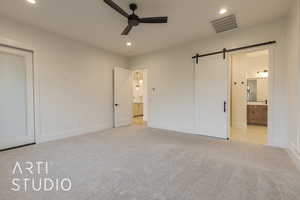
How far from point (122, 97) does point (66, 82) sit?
213cm

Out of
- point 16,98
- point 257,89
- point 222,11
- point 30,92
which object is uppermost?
point 222,11

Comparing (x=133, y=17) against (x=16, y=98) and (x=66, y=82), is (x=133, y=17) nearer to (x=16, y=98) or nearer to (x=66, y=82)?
(x=66, y=82)

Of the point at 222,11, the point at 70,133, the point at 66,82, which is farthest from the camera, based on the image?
the point at 70,133

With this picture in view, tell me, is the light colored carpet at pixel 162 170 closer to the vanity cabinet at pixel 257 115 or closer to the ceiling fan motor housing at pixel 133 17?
the ceiling fan motor housing at pixel 133 17

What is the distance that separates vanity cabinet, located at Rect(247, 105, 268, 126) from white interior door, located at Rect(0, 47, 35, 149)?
7.42 meters

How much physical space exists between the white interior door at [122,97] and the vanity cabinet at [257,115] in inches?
193

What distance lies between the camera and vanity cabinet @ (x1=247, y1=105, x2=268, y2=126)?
19.7 ft

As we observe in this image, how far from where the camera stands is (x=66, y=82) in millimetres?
4406

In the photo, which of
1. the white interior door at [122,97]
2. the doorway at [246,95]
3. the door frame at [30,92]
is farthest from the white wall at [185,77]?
the door frame at [30,92]

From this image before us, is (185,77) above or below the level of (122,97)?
above

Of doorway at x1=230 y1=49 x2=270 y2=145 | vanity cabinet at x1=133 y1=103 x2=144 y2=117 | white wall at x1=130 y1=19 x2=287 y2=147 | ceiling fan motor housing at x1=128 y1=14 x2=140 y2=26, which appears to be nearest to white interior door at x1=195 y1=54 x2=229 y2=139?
white wall at x1=130 y1=19 x2=287 y2=147

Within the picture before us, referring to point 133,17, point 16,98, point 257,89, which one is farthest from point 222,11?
point 257,89

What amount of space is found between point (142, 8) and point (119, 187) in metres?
3.04

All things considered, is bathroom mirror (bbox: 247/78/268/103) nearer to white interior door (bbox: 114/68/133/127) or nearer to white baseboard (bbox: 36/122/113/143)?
white interior door (bbox: 114/68/133/127)
